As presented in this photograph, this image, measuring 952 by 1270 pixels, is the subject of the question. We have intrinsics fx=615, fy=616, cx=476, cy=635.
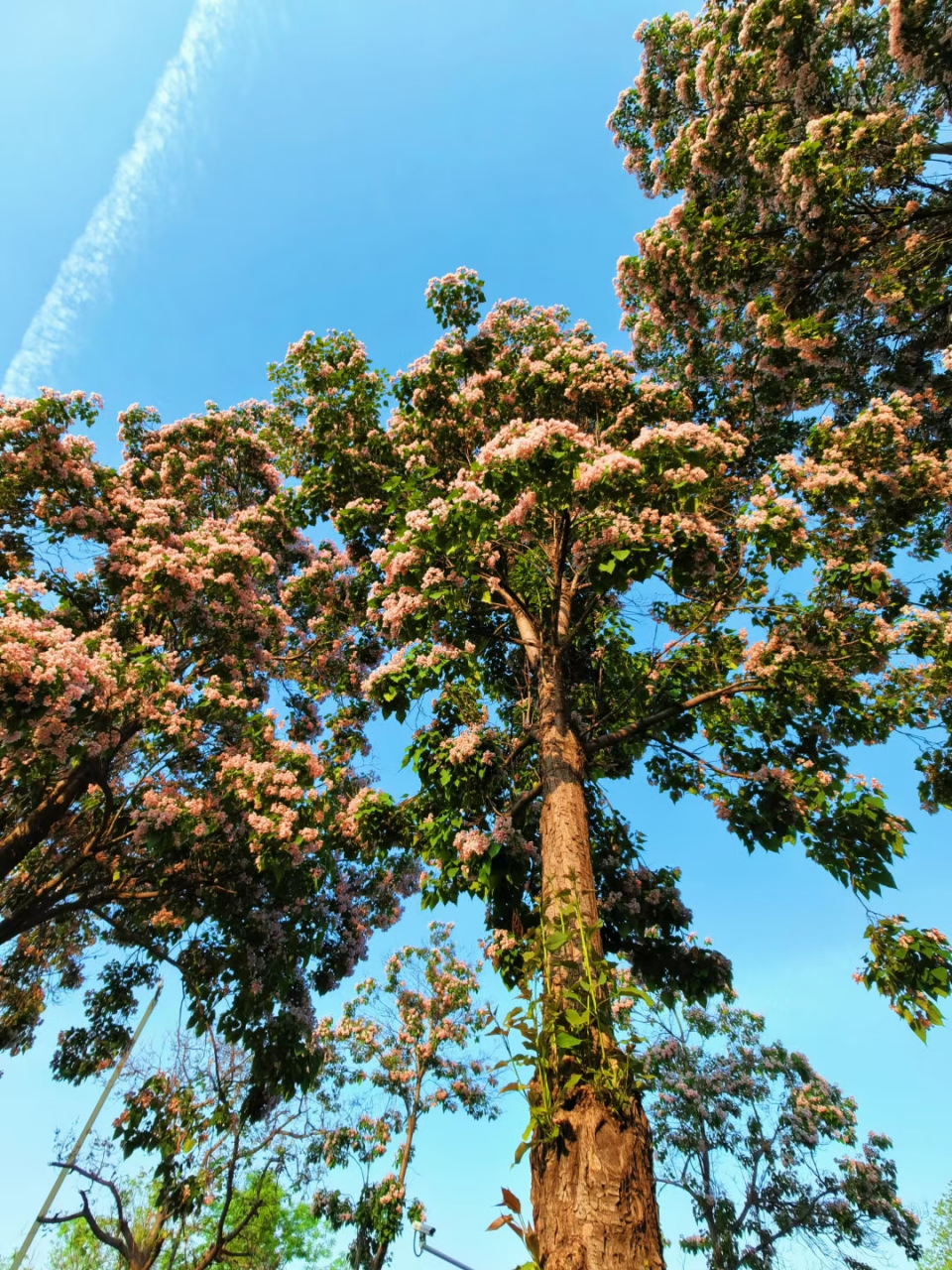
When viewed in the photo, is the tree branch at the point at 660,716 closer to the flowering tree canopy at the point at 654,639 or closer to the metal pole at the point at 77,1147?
the flowering tree canopy at the point at 654,639

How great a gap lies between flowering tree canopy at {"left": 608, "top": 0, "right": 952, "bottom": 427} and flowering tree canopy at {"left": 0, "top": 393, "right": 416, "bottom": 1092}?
6665 mm

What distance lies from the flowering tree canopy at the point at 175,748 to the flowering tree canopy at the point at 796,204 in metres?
6.67

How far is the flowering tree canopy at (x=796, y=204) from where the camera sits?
6.95 meters

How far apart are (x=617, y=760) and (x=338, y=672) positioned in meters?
4.76

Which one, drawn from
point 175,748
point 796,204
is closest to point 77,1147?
point 175,748

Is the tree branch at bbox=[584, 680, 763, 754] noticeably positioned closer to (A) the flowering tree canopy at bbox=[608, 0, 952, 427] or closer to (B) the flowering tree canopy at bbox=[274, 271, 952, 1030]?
(B) the flowering tree canopy at bbox=[274, 271, 952, 1030]

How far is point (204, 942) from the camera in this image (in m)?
9.02

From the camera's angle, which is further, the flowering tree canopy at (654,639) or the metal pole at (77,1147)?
the metal pole at (77,1147)

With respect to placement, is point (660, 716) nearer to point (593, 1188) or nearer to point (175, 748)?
point (593, 1188)

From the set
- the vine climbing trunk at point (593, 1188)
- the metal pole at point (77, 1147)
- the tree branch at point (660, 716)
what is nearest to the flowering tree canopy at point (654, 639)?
the tree branch at point (660, 716)

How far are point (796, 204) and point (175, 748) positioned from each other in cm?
975

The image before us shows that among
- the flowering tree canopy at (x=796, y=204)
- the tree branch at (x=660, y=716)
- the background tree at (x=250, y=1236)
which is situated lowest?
the background tree at (x=250, y=1236)

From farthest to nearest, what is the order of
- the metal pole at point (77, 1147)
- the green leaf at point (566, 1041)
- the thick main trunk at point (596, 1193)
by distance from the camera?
the metal pole at point (77, 1147) < the green leaf at point (566, 1041) < the thick main trunk at point (596, 1193)

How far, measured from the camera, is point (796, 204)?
7215mm
